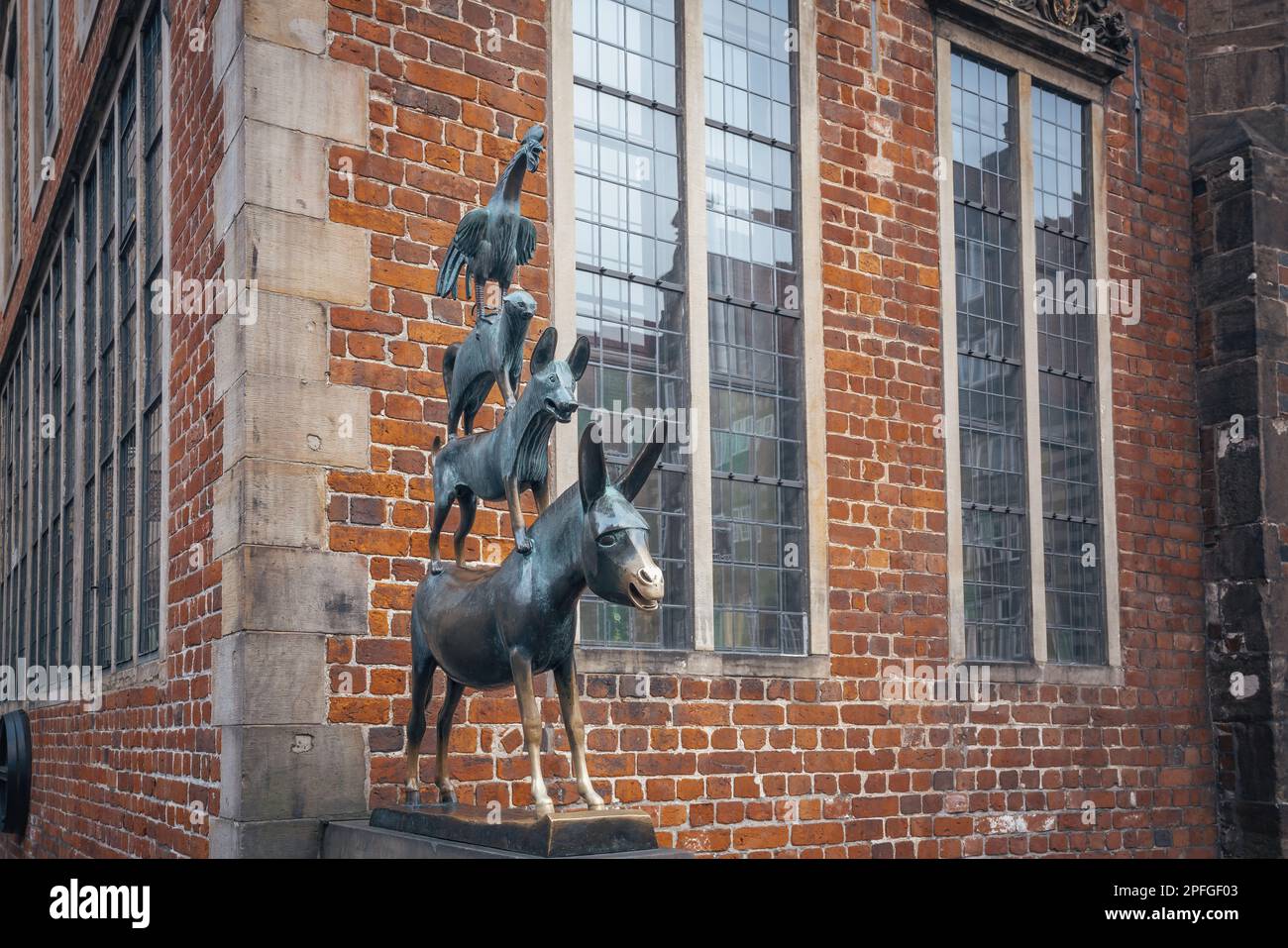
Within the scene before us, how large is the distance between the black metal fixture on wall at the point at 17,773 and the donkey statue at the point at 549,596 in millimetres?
9761

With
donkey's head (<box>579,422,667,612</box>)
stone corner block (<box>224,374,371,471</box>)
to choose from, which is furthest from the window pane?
donkey's head (<box>579,422,667,612</box>)

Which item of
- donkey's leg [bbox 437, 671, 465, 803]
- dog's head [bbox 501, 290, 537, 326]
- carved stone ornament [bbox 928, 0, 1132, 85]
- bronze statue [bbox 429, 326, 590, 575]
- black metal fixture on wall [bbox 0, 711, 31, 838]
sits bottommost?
black metal fixture on wall [bbox 0, 711, 31, 838]

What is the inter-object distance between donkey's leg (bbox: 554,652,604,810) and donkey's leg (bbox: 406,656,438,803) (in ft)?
2.88

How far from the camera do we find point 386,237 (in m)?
7.52

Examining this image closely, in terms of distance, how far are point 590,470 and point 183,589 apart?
4075mm

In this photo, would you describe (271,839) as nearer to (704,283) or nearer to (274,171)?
(274,171)

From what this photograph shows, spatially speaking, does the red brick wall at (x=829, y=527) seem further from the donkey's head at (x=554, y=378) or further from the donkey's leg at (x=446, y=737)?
the donkey's head at (x=554, y=378)

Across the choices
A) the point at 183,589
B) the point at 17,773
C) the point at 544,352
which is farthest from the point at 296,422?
the point at 17,773

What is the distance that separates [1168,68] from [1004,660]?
5364 millimetres

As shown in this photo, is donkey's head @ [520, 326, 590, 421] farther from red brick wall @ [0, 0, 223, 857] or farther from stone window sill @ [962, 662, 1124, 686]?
stone window sill @ [962, 662, 1124, 686]

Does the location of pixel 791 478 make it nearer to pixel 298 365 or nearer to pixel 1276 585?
pixel 298 365

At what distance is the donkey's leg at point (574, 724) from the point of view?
486 centimetres

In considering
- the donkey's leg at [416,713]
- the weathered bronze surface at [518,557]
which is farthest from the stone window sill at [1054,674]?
the weathered bronze surface at [518,557]

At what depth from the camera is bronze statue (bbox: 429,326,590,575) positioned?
5.04m
